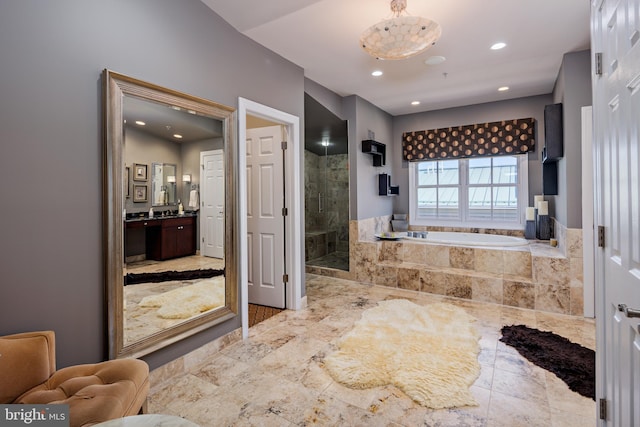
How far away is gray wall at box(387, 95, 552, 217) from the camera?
479cm

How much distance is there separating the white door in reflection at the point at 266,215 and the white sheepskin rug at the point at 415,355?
44.3 inches

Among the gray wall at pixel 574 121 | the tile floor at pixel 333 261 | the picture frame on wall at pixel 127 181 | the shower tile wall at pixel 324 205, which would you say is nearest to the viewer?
the picture frame on wall at pixel 127 181

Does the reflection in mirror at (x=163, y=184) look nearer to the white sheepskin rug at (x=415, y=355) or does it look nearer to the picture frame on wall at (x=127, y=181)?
the picture frame on wall at (x=127, y=181)

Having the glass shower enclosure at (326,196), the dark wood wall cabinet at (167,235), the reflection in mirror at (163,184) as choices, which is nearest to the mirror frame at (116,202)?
the dark wood wall cabinet at (167,235)

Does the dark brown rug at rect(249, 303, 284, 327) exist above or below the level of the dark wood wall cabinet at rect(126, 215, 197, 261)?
below

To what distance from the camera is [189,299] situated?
8.07 ft

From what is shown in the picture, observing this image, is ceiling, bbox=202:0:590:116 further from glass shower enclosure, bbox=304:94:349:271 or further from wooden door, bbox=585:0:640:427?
wooden door, bbox=585:0:640:427

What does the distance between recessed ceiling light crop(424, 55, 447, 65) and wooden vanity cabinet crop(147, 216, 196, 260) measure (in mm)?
2948

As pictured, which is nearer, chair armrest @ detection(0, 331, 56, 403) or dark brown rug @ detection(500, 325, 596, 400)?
chair armrest @ detection(0, 331, 56, 403)

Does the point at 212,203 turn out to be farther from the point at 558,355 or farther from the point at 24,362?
the point at 558,355

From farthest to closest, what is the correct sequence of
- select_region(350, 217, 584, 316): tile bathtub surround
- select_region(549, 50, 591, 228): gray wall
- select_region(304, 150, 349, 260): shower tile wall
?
1. select_region(304, 150, 349, 260): shower tile wall
2. select_region(350, 217, 584, 316): tile bathtub surround
3. select_region(549, 50, 591, 228): gray wall

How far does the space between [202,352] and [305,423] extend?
1.08 metres

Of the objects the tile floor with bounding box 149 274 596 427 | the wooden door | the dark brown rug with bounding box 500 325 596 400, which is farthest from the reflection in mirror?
the dark brown rug with bounding box 500 325 596 400

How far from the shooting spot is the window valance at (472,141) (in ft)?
15.9
